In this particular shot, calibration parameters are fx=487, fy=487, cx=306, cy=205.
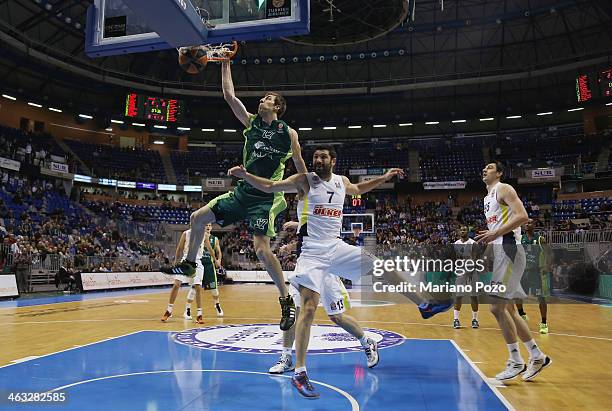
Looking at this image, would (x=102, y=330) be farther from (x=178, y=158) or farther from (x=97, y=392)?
(x=178, y=158)

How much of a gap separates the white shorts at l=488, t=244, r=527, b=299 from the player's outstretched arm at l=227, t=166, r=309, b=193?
94.8 inches

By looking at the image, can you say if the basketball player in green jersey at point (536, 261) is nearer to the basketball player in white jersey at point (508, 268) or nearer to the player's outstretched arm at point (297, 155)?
the basketball player in white jersey at point (508, 268)

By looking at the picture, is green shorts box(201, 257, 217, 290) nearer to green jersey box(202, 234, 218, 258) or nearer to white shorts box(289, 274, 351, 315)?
green jersey box(202, 234, 218, 258)

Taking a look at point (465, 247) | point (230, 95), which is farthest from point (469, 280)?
point (230, 95)

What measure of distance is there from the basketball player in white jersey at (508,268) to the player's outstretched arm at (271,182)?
202 centimetres

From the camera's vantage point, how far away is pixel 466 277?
34.7 feet

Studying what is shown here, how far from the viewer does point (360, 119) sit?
4106 centimetres

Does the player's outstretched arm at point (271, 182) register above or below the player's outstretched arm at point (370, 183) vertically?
below

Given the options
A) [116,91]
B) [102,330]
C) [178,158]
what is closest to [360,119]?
[178,158]

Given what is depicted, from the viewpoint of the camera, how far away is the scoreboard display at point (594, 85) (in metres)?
31.8

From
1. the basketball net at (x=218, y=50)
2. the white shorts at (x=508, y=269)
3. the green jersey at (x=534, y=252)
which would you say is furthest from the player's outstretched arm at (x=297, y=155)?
the green jersey at (x=534, y=252)

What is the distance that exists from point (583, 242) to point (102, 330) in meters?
20.3

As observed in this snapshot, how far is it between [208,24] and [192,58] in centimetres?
54

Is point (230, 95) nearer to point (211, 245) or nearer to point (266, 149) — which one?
point (266, 149)
